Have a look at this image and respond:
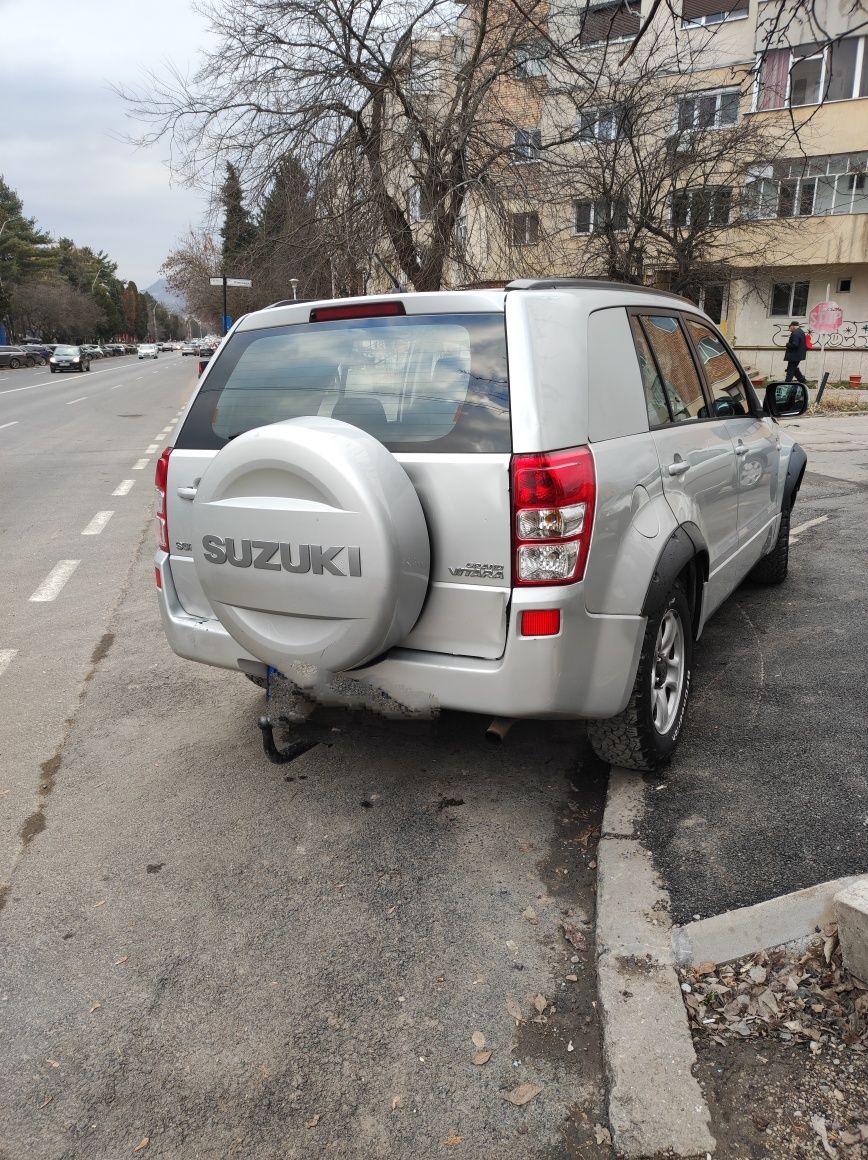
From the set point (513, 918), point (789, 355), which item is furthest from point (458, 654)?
point (789, 355)

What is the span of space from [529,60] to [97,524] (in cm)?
1027

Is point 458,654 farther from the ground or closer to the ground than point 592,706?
farther from the ground

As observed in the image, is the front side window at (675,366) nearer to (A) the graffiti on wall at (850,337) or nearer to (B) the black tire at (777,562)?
(B) the black tire at (777,562)

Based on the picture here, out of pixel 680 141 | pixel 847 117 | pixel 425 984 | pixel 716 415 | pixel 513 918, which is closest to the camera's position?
pixel 425 984

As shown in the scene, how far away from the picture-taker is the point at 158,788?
379 centimetres

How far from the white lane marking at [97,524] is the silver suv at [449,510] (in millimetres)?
5506

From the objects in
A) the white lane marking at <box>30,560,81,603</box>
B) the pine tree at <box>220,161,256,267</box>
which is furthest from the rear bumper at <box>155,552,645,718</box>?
the pine tree at <box>220,161,256,267</box>

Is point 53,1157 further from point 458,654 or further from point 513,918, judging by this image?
point 458,654

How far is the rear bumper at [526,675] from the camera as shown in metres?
2.98

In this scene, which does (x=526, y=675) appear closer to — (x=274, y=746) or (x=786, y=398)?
(x=274, y=746)

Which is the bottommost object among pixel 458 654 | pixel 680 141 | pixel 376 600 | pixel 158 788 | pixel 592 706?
pixel 158 788

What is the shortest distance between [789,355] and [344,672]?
2104 centimetres

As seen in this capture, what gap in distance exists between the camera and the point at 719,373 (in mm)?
4883

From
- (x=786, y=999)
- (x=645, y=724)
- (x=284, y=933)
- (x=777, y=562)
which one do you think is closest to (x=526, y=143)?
(x=777, y=562)
